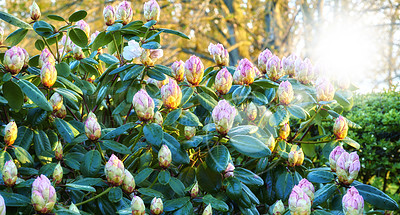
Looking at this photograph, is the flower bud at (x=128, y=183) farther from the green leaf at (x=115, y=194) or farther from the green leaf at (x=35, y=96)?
the green leaf at (x=35, y=96)

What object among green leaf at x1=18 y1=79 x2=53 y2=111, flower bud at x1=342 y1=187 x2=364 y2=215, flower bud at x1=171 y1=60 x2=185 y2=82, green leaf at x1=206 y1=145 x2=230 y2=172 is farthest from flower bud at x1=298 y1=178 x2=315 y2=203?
green leaf at x1=18 y1=79 x2=53 y2=111

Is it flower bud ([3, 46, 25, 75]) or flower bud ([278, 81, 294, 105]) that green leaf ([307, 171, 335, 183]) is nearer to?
flower bud ([278, 81, 294, 105])

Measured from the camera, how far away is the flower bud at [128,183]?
1.16 m

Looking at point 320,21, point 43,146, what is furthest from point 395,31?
Answer: point 43,146

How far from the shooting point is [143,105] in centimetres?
113

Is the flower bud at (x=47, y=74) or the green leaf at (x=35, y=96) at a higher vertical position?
the flower bud at (x=47, y=74)

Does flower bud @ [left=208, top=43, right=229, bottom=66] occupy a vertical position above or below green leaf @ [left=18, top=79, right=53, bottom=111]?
above

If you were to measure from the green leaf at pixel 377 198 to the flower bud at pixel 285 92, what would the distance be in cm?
37

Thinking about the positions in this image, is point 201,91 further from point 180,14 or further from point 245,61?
point 180,14

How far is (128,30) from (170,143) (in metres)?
0.55

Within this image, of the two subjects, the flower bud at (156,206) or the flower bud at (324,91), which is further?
the flower bud at (324,91)

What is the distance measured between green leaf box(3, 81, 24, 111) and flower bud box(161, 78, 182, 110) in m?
0.49

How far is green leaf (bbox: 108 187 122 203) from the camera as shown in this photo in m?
1.11

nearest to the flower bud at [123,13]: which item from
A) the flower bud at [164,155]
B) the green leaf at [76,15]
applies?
the green leaf at [76,15]
